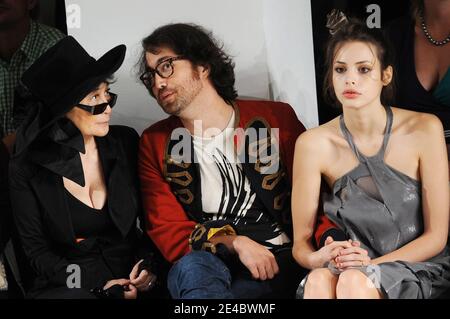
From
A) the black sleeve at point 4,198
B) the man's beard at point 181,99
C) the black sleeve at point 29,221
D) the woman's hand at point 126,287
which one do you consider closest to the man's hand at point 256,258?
the woman's hand at point 126,287

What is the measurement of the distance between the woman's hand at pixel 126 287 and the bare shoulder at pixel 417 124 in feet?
3.77

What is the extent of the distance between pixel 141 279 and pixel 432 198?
3.67ft

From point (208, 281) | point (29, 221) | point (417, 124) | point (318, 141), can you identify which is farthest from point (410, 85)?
point (29, 221)

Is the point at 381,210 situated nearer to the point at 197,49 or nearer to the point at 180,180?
the point at 180,180

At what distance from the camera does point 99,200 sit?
2.74 metres

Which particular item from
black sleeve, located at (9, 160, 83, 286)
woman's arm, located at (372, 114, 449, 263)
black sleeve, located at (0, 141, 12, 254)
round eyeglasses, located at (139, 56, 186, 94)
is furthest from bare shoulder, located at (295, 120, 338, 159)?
black sleeve, located at (0, 141, 12, 254)

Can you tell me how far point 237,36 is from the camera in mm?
3148

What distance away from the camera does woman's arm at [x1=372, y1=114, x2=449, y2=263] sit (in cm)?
239

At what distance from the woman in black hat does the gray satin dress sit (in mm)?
779

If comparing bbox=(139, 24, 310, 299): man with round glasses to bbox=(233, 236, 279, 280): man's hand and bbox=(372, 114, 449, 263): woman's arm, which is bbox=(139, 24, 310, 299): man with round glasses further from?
bbox=(372, 114, 449, 263): woman's arm

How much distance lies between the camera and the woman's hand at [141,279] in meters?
2.67

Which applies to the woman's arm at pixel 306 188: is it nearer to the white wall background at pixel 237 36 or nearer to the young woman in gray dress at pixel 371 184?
the young woman in gray dress at pixel 371 184

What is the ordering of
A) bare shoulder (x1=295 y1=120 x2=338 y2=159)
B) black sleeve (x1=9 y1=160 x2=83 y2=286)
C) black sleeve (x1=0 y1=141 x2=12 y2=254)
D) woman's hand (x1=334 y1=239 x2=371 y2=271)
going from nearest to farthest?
woman's hand (x1=334 y1=239 x2=371 y2=271) → bare shoulder (x1=295 y1=120 x2=338 y2=159) → black sleeve (x1=9 y1=160 x2=83 y2=286) → black sleeve (x1=0 y1=141 x2=12 y2=254)
